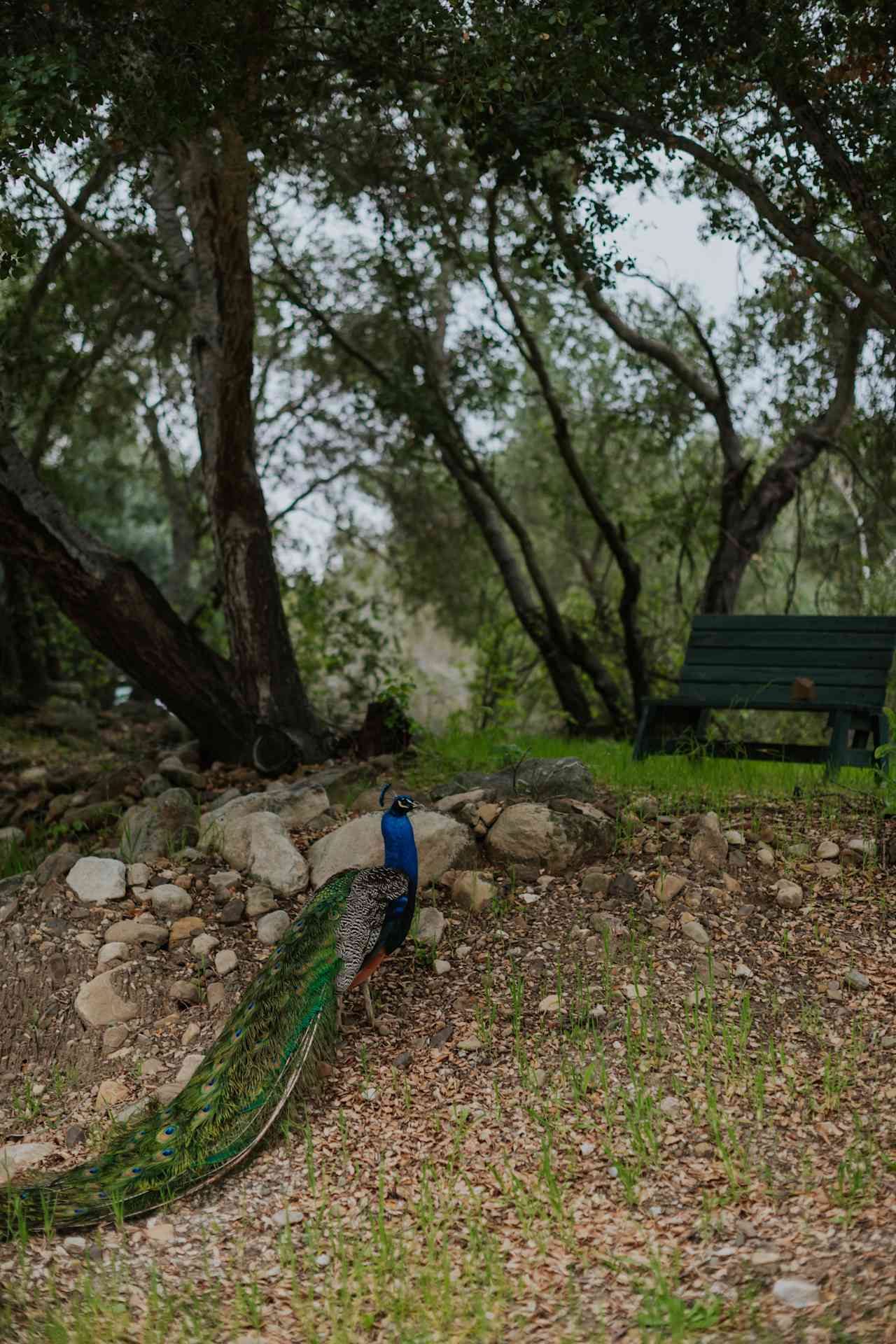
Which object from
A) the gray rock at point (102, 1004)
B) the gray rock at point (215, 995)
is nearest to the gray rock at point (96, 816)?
the gray rock at point (102, 1004)

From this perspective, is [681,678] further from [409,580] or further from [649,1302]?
[409,580]

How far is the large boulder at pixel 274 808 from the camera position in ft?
19.1

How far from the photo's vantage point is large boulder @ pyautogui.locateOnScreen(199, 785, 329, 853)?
581 centimetres

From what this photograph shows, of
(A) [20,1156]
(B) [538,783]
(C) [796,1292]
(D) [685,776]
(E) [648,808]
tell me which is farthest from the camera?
(D) [685,776]

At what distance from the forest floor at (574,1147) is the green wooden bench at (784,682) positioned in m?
1.07

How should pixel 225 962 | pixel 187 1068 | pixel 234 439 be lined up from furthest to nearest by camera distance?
pixel 234 439 → pixel 225 962 → pixel 187 1068

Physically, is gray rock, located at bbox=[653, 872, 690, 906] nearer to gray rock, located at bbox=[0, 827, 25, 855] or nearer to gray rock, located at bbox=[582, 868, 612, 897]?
gray rock, located at bbox=[582, 868, 612, 897]

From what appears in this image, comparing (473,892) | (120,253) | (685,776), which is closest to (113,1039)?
(473,892)

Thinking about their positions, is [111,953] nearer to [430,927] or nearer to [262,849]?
[262,849]

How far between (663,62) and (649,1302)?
5.06m

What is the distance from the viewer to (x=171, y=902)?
5258 mm

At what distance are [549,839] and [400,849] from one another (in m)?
1.08

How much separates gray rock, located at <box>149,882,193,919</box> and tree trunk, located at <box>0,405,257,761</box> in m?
2.07

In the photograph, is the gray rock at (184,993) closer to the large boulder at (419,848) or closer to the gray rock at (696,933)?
the large boulder at (419,848)
